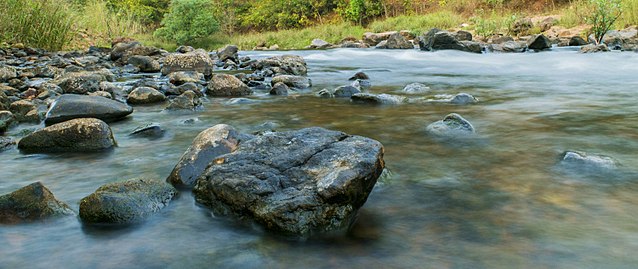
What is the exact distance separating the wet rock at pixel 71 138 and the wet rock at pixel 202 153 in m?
0.95

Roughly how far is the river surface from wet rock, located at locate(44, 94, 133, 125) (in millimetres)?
185

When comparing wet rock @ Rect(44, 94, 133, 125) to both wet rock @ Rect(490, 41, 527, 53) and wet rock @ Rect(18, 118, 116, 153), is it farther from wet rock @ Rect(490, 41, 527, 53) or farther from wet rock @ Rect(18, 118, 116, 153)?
wet rock @ Rect(490, 41, 527, 53)

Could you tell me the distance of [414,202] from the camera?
235cm

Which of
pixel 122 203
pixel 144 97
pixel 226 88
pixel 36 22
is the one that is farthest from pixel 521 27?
pixel 122 203

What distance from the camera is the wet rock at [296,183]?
1.91 meters

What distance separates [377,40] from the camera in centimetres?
2034

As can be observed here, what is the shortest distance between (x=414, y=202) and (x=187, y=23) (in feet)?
94.5

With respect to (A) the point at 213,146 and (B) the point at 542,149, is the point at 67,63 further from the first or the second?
(B) the point at 542,149

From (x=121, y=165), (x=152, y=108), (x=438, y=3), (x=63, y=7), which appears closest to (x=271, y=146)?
(x=121, y=165)

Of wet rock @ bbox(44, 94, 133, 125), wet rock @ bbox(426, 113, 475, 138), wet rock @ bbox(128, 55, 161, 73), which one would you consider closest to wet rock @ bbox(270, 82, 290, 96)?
wet rock @ bbox(44, 94, 133, 125)

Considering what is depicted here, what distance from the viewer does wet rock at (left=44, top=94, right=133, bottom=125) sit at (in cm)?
413

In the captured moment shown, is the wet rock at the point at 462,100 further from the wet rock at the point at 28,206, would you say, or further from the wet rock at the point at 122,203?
the wet rock at the point at 28,206

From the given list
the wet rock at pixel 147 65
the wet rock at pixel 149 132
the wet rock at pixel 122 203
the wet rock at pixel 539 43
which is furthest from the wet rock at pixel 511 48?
the wet rock at pixel 122 203

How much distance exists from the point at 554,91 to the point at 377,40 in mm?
14387
